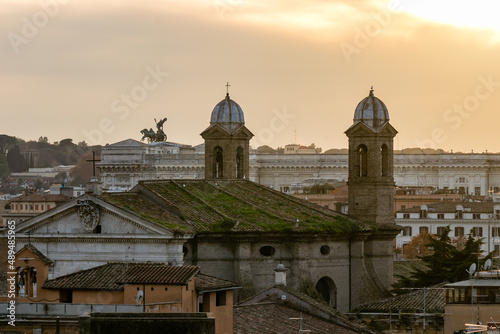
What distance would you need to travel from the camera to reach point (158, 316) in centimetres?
1870

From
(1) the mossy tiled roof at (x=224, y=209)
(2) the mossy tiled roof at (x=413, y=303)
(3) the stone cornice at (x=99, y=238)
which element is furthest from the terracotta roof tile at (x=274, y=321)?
(1) the mossy tiled roof at (x=224, y=209)

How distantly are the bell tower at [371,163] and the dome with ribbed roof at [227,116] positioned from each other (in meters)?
3.13

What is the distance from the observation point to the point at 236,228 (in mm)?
42344

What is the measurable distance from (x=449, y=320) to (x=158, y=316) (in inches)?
563

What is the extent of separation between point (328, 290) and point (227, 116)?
7.25 m

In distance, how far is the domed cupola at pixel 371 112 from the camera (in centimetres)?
4900

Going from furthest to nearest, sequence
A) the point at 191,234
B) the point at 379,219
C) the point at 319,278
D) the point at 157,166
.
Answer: the point at 157,166
the point at 379,219
the point at 319,278
the point at 191,234

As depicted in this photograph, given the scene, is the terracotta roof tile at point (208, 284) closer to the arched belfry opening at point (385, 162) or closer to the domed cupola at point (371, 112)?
the domed cupola at point (371, 112)

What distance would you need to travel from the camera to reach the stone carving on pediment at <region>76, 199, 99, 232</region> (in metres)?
39.1

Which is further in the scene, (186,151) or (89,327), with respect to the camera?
(186,151)

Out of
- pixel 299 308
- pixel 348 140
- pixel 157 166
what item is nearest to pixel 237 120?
pixel 348 140

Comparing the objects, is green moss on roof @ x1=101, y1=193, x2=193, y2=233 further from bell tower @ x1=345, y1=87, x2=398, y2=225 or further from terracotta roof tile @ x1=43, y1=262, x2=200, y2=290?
bell tower @ x1=345, y1=87, x2=398, y2=225

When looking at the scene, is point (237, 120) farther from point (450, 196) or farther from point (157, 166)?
point (157, 166)

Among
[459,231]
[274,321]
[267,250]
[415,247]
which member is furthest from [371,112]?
[459,231]
